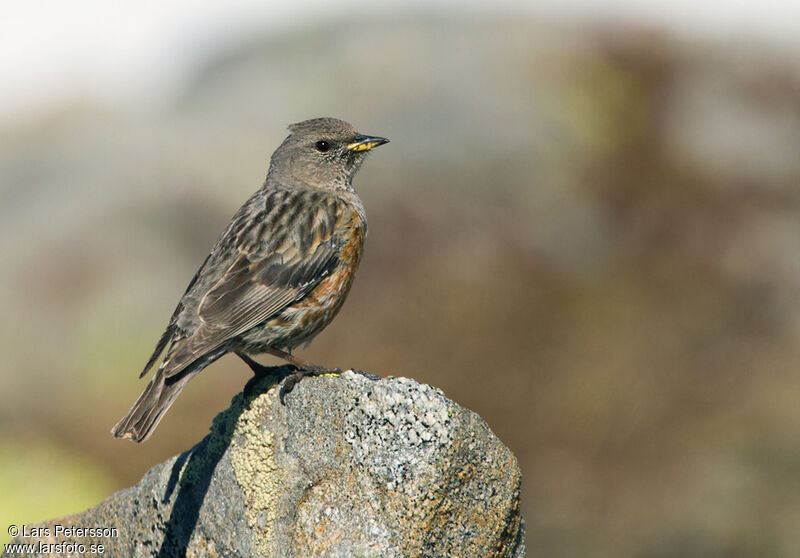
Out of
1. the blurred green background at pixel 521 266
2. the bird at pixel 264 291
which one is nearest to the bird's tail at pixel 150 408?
the bird at pixel 264 291

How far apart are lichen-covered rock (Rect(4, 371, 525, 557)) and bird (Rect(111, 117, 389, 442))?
358 mm

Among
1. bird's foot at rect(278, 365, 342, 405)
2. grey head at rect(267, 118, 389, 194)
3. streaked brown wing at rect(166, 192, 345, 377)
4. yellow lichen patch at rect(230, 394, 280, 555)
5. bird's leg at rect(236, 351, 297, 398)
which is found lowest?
yellow lichen patch at rect(230, 394, 280, 555)

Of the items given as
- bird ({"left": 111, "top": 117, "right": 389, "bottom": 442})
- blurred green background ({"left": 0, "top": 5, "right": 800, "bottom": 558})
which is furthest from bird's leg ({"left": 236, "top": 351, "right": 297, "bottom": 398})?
blurred green background ({"left": 0, "top": 5, "right": 800, "bottom": 558})

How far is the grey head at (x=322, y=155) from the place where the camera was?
26.6 ft

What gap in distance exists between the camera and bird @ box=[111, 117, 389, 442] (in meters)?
6.01

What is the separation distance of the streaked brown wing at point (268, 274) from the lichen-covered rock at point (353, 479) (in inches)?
18.6

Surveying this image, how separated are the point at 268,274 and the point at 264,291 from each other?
0.54ft

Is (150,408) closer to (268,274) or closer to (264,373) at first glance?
(264,373)

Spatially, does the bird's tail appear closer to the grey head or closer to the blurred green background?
the grey head

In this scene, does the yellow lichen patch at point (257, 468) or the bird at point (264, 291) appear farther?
the bird at point (264, 291)

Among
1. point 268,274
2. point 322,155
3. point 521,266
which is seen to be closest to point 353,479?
point 268,274

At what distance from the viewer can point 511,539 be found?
212 inches

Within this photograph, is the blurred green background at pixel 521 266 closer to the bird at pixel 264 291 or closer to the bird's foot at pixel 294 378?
the bird at pixel 264 291

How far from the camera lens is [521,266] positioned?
12367mm
